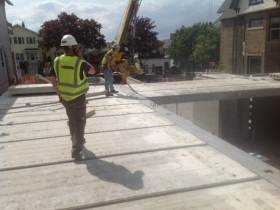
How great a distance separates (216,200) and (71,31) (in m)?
38.2

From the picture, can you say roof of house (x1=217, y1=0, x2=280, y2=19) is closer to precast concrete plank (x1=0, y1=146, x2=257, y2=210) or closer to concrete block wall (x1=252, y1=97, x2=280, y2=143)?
concrete block wall (x1=252, y1=97, x2=280, y2=143)

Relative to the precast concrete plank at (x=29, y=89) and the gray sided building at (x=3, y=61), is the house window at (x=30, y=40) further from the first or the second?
the precast concrete plank at (x=29, y=89)

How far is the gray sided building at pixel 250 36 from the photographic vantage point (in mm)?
19531

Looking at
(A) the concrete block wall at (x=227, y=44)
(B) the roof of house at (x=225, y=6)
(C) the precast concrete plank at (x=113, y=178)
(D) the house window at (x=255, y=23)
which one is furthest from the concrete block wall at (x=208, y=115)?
(B) the roof of house at (x=225, y=6)

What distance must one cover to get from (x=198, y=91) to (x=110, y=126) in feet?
15.7

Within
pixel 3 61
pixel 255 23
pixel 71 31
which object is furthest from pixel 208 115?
pixel 71 31

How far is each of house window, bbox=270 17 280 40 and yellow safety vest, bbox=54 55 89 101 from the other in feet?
63.3

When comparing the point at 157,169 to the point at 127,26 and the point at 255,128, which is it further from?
the point at 127,26

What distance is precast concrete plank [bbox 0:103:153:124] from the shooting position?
6039mm

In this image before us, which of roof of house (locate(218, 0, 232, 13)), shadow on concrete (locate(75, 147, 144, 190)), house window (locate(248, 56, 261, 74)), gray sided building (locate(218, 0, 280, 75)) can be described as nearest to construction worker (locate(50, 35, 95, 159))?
shadow on concrete (locate(75, 147, 144, 190))

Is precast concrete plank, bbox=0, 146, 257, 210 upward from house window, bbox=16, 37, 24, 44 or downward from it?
downward

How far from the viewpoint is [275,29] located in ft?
63.9

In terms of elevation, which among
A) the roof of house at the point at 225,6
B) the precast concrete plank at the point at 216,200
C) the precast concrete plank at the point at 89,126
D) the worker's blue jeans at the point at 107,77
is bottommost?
the precast concrete plank at the point at 216,200

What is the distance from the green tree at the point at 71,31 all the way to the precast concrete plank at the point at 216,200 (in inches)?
1461
